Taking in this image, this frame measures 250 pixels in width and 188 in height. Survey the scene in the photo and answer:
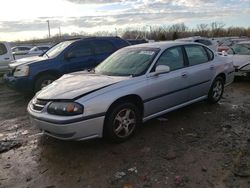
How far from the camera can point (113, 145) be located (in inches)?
188

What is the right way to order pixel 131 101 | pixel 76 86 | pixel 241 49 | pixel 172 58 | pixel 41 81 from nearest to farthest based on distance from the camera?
pixel 76 86 < pixel 131 101 < pixel 172 58 < pixel 41 81 < pixel 241 49

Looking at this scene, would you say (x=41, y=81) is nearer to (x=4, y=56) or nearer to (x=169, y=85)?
(x=169, y=85)

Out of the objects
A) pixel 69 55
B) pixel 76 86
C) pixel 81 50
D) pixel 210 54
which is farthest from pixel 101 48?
pixel 76 86

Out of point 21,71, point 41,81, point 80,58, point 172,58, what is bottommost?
point 41,81

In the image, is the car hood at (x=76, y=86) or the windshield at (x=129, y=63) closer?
the car hood at (x=76, y=86)

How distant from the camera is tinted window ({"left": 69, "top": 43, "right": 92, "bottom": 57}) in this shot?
28.9ft

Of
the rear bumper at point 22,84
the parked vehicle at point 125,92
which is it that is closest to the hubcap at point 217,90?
the parked vehicle at point 125,92

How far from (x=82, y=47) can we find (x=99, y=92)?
4.81 metres

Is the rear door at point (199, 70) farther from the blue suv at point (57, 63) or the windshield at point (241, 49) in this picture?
the windshield at point (241, 49)

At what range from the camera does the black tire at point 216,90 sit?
6.82 metres

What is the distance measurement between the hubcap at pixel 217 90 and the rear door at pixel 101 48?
3.76 m

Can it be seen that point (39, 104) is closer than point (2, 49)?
Yes

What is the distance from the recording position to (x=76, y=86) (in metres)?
4.84

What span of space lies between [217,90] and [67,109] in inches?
159
